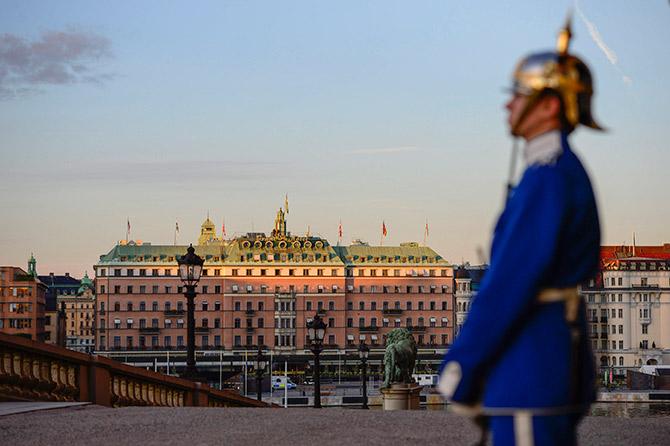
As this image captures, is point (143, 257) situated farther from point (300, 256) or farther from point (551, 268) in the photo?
point (551, 268)

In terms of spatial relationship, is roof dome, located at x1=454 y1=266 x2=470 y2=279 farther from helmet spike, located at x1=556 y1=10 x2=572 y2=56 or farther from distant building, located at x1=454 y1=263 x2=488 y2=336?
helmet spike, located at x1=556 y1=10 x2=572 y2=56

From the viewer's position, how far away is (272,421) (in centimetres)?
1455

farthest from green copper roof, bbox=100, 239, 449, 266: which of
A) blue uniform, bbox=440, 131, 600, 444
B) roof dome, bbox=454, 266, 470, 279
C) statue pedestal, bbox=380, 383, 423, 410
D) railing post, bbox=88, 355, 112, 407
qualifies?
blue uniform, bbox=440, 131, 600, 444

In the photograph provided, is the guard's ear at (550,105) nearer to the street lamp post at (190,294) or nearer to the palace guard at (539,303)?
the palace guard at (539,303)

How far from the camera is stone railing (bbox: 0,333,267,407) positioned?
15.7 m

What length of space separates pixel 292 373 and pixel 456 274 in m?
39.5

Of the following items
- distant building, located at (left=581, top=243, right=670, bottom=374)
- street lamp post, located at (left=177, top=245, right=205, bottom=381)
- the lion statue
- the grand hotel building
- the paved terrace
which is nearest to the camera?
the paved terrace

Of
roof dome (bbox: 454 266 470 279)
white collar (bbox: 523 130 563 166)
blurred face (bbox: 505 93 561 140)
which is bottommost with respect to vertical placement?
white collar (bbox: 523 130 563 166)

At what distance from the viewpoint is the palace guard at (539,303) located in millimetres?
5125


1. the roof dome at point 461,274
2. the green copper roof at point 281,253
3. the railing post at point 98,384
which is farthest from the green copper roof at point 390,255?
the railing post at point 98,384

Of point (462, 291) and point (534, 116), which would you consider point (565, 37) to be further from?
point (462, 291)

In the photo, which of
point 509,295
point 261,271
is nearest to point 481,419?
point 509,295

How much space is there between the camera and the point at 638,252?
166000 millimetres

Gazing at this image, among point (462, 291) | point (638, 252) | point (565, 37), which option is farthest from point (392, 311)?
point (565, 37)
